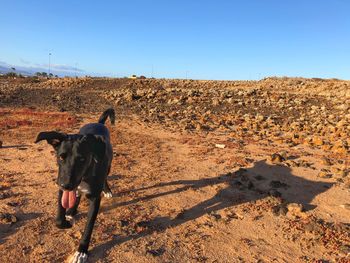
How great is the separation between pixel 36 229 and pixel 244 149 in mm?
8337

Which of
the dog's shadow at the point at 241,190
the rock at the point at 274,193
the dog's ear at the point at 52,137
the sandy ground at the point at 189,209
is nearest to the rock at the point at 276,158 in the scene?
the sandy ground at the point at 189,209

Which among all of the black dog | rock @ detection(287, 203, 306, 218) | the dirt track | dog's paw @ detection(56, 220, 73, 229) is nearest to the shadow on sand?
the dirt track

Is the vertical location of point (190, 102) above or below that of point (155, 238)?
above

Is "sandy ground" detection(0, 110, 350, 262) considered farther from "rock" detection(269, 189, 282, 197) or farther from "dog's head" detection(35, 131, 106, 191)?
"dog's head" detection(35, 131, 106, 191)

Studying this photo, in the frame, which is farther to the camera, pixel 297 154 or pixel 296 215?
pixel 297 154

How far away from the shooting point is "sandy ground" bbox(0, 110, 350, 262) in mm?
5973

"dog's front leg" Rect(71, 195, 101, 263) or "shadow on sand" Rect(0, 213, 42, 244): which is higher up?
"dog's front leg" Rect(71, 195, 101, 263)

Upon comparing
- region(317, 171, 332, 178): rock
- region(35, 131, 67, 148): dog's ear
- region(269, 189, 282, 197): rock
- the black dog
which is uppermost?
region(35, 131, 67, 148): dog's ear

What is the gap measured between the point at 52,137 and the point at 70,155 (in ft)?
1.22

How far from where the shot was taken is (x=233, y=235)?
665cm

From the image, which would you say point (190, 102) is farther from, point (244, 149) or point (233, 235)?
point (233, 235)

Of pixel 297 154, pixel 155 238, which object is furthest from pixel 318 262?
pixel 297 154

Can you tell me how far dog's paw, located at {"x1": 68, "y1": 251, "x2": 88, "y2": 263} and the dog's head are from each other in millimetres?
1133

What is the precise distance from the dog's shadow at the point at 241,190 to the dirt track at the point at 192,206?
2 cm
